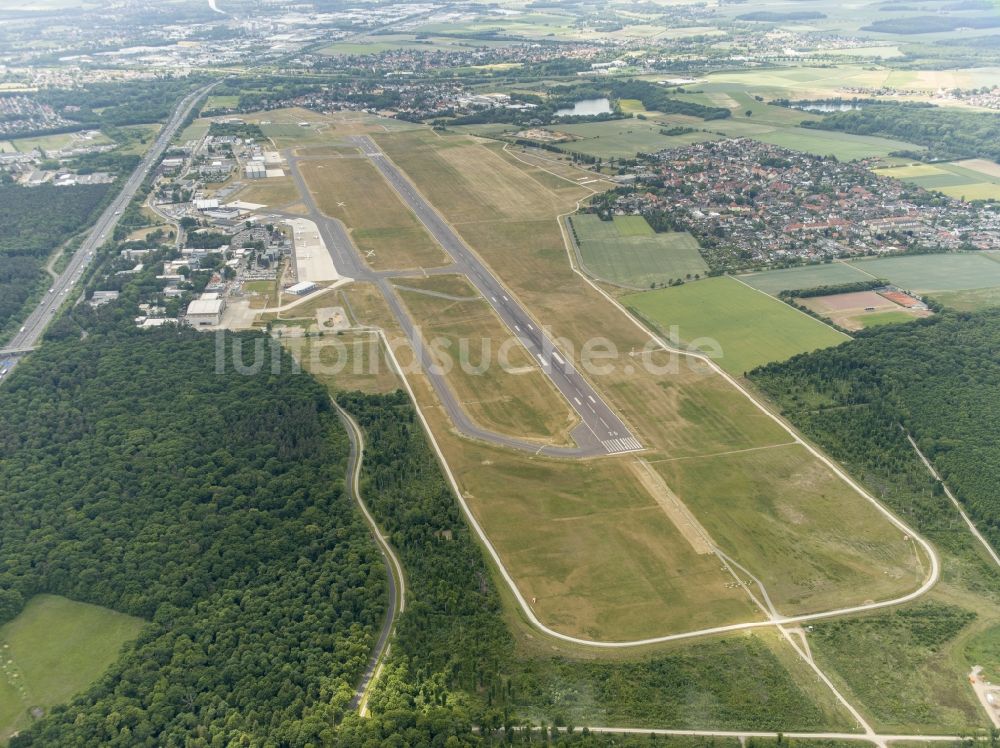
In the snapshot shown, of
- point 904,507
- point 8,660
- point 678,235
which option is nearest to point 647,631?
point 904,507

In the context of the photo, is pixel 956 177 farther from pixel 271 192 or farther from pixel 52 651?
pixel 52 651

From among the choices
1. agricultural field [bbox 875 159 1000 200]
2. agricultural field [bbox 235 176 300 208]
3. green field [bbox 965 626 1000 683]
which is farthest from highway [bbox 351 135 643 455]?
agricultural field [bbox 875 159 1000 200]

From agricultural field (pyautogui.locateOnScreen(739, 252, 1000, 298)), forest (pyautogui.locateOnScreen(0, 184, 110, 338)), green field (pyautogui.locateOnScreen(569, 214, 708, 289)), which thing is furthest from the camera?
green field (pyautogui.locateOnScreen(569, 214, 708, 289))

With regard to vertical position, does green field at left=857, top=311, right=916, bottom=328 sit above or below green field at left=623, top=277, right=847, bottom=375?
above

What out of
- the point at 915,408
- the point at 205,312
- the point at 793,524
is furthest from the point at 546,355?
Answer: the point at 205,312

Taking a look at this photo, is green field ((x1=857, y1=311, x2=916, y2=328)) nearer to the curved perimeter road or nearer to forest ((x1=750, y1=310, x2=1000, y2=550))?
forest ((x1=750, y1=310, x2=1000, y2=550))

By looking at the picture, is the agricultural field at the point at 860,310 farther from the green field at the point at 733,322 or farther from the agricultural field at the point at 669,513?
the agricultural field at the point at 669,513
